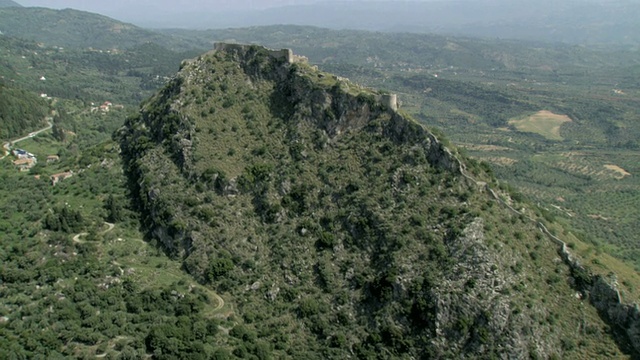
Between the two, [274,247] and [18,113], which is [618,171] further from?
[18,113]

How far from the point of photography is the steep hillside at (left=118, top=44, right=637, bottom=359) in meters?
45.2

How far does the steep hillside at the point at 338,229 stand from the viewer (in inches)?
1779

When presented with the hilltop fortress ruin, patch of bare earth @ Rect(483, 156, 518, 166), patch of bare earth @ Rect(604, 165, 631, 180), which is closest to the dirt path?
the hilltop fortress ruin

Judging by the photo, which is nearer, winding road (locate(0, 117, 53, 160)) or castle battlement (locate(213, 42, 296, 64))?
castle battlement (locate(213, 42, 296, 64))

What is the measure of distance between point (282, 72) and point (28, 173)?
4294cm

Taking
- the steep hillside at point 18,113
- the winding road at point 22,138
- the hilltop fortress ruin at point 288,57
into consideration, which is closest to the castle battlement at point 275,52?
the hilltop fortress ruin at point 288,57

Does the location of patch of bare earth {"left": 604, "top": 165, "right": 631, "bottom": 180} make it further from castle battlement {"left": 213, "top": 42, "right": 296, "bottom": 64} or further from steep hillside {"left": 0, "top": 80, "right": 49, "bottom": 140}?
steep hillside {"left": 0, "top": 80, "right": 49, "bottom": 140}

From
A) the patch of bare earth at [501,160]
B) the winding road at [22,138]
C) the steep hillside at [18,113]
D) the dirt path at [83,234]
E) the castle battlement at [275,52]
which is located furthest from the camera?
the patch of bare earth at [501,160]

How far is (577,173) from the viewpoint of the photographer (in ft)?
476

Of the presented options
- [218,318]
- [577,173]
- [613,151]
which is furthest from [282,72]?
[613,151]

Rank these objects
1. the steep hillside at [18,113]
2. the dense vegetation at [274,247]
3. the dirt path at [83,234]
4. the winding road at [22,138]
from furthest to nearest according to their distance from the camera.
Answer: the steep hillside at [18,113] < the winding road at [22,138] < the dirt path at [83,234] < the dense vegetation at [274,247]

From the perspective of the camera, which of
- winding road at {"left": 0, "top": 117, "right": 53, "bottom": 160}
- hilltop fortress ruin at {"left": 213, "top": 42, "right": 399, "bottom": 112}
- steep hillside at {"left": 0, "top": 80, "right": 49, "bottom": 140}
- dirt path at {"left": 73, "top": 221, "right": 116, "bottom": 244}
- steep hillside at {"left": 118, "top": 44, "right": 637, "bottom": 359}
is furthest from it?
steep hillside at {"left": 0, "top": 80, "right": 49, "bottom": 140}

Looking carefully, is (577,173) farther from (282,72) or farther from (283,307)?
Answer: (283,307)

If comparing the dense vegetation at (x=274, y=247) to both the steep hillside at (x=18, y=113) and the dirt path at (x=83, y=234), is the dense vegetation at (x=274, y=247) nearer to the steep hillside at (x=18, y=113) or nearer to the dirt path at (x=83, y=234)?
the dirt path at (x=83, y=234)
